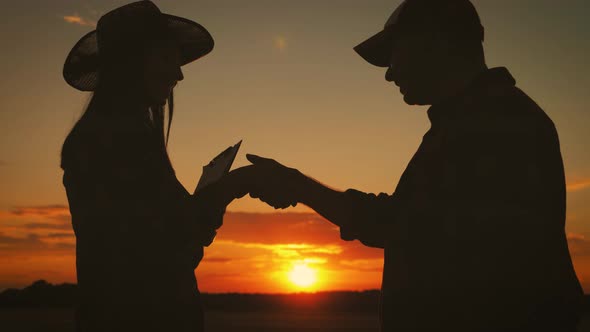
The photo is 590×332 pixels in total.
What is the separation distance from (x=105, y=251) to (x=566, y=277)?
2.69 m

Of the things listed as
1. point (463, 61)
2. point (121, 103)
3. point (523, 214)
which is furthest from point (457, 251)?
point (121, 103)

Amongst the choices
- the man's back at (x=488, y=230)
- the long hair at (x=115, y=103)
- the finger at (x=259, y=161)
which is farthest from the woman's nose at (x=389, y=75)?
the long hair at (x=115, y=103)

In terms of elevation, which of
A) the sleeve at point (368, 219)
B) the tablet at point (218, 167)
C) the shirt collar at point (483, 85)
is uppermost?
the shirt collar at point (483, 85)

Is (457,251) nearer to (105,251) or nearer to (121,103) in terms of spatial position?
(105,251)

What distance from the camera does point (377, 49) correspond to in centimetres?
477

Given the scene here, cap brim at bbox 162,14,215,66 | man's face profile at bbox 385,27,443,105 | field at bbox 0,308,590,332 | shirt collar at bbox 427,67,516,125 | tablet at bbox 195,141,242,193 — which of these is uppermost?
cap brim at bbox 162,14,215,66

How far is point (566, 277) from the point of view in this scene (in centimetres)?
326

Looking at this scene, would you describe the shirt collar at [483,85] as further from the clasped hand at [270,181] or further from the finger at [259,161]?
the finger at [259,161]

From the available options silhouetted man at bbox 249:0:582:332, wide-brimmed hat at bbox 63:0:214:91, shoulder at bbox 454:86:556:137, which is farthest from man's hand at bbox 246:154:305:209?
shoulder at bbox 454:86:556:137

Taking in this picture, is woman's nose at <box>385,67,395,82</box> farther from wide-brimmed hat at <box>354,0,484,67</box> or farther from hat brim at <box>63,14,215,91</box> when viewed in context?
hat brim at <box>63,14,215,91</box>

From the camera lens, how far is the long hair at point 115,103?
4.03 m

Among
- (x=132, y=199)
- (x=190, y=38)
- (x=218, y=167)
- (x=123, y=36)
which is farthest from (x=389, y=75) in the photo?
(x=132, y=199)

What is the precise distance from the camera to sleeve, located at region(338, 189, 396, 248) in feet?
15.1

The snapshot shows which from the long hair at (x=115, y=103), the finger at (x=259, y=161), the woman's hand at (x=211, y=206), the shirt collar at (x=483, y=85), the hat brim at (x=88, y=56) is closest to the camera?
the shirt collar at (x=483, y=85)
